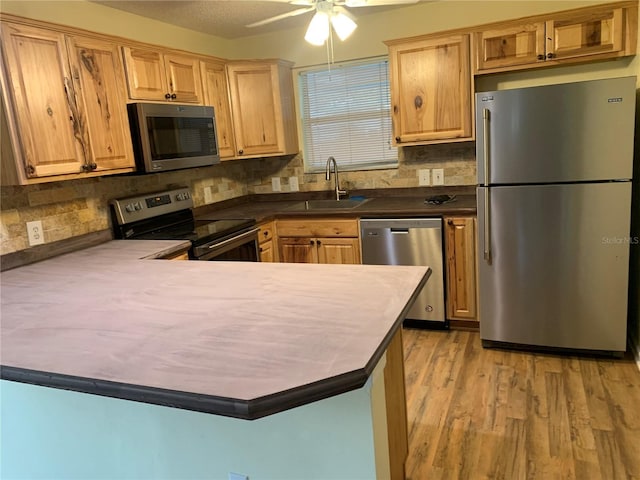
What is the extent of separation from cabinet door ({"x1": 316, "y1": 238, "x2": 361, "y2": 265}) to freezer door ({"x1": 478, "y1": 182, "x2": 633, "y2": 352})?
3.02 feet

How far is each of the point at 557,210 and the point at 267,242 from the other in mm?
1995

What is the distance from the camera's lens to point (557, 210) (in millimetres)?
2740

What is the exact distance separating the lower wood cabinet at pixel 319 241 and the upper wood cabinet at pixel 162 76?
1.16 metres

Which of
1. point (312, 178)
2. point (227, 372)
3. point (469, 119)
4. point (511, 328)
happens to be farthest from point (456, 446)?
point (312, 178)

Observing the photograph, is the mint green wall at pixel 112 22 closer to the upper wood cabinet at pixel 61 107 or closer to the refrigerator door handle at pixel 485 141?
the upper wood cabinet at pixel 61 107

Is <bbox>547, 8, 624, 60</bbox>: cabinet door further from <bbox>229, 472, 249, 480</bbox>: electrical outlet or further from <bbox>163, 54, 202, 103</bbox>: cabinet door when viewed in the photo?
<bbox>229, 472, 249, 480</bbox>: electrical outlet

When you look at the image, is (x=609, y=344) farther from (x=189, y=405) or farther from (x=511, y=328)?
(x=189, y=405)

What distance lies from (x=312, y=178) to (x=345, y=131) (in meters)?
0.50

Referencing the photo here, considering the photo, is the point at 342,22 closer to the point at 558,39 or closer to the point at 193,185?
the point at 558,39

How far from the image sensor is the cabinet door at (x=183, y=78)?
3.09m

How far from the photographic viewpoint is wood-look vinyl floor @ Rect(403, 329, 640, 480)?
6.56ft

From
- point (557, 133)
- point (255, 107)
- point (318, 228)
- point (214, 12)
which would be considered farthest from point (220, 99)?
point (557, 133)

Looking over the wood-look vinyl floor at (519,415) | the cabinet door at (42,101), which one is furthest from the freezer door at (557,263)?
the cabinet door at (42,101)

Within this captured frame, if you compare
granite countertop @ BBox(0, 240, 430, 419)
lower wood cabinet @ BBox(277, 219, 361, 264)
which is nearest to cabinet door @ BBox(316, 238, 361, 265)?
lower wood cabinet @ BBox(277, 219, 361, 264)
